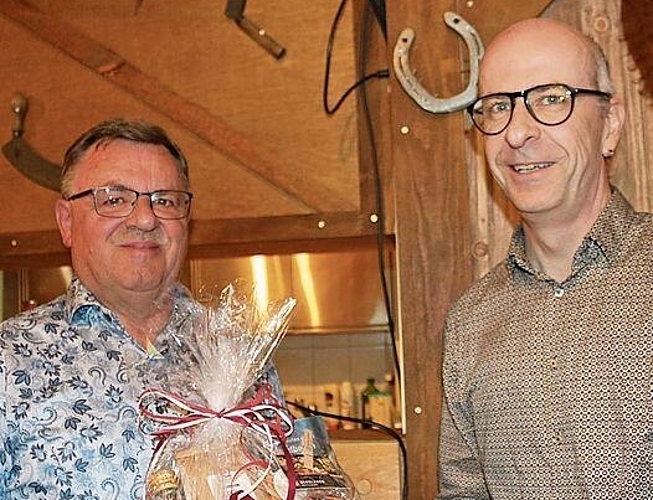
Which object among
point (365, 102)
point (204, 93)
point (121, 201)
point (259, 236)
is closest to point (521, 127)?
point (121, 201)

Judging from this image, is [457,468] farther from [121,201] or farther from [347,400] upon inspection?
[347,400]

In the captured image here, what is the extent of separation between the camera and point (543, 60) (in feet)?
4.72

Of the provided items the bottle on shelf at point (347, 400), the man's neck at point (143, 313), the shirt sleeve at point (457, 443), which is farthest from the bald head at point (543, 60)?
the bottle on shelf at point (347, 400)

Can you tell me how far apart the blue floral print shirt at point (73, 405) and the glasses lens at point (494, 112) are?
2.02ft

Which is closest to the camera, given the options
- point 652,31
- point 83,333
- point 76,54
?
point 83,333

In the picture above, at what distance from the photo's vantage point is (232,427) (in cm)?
138

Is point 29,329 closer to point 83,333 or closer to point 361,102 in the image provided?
point 83,333

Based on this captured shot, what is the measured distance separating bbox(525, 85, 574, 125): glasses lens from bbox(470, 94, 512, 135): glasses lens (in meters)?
0.04

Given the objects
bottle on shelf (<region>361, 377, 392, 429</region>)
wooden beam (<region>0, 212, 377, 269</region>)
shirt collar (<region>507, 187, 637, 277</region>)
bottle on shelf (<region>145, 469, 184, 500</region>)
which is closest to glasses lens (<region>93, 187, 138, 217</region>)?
bottle on shelf (<region>145, 469, 184, 500</region>)

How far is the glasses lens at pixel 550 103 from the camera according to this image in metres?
1.43

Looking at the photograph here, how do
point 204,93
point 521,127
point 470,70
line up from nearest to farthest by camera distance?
point 521,127, point 470,70, point 204,93

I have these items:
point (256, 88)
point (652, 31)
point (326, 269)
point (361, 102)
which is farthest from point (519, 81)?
point (326, 269)

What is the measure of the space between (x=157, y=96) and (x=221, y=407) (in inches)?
42.6

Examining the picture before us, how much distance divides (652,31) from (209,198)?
101 centimetres
